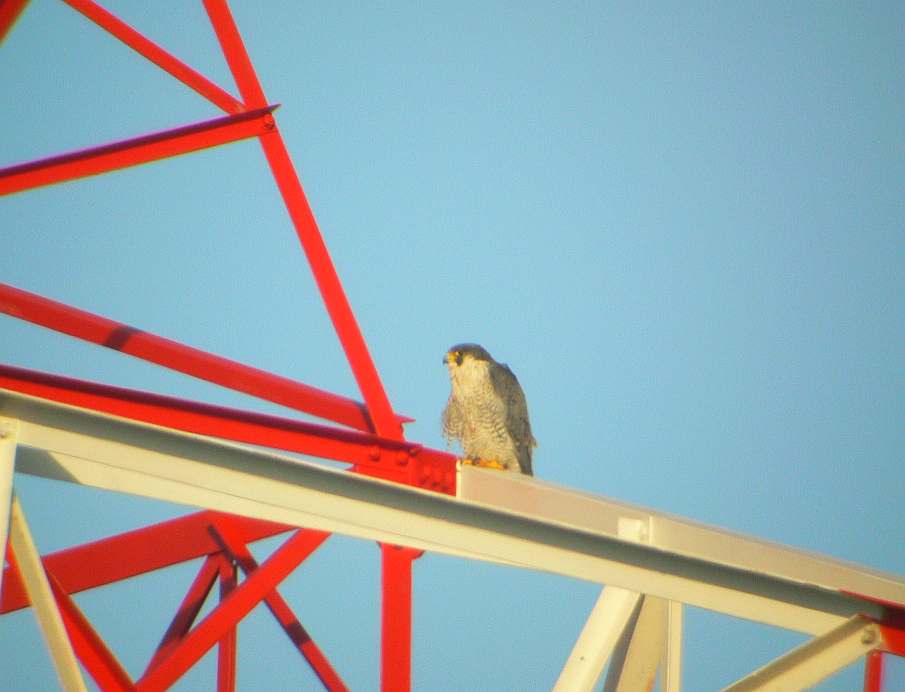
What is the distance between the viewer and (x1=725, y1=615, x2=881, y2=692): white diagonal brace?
11.7ft

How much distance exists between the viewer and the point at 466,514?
3379 millimetres

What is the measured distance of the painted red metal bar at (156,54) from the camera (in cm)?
481

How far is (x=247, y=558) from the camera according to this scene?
5.60 metres

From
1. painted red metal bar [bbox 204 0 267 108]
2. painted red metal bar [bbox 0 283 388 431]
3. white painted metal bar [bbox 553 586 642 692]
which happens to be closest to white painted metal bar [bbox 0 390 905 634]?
white painted metal bar [bbox 553 586 642 692]

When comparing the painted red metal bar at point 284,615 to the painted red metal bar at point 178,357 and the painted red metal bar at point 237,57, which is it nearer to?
the painted red metal bar at point 178,357

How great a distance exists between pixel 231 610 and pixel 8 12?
7.81 feet

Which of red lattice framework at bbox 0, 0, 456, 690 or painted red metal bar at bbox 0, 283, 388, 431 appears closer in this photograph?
red lattice framework at bbox 0, 0, 456, 690

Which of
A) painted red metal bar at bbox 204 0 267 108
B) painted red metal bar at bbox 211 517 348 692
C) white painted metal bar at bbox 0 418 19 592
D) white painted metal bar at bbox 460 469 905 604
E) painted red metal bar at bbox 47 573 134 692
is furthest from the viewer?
painted red metal bar at bbox 211 517 348 692

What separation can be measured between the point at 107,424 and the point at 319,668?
311 centimetres

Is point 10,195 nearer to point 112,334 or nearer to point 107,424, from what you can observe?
point 112,334

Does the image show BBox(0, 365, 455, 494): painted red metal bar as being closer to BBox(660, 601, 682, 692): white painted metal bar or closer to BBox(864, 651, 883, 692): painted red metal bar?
BBox(660, 601, 682, 692): white painted metal bar

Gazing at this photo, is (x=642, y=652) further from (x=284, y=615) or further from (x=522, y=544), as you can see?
(x=284, y=615)

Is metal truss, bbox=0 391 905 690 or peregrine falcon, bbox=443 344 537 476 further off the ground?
peregrine falcon, bbox=443 344 537 476

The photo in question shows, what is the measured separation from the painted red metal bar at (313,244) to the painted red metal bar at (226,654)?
1.81 meters
